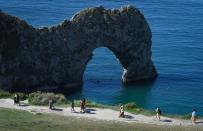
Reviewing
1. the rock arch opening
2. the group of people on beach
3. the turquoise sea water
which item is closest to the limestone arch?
the turquoise sea water

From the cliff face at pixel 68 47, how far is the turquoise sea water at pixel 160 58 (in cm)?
403

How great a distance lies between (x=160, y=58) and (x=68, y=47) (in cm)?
3623

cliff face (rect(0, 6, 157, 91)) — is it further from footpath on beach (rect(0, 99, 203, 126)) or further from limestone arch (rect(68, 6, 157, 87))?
footpath on beach (rect(0, 99, 203, 126))

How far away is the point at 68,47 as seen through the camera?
10944cm

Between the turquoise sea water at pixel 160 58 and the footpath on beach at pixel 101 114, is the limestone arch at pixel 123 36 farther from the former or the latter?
the footpath on beach at pixel 101 114

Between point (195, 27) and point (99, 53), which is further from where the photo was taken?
point (195, 27)

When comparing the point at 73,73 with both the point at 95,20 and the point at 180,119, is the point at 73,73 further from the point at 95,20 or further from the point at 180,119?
the point at 180,119

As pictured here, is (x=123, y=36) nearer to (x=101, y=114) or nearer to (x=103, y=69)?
(x=103, y=69)

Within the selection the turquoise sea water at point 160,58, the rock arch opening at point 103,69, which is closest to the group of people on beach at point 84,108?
the turquoise sea water at point 160,58

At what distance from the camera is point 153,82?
12175 cm

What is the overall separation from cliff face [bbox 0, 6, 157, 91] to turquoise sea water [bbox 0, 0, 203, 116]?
4.03 metres

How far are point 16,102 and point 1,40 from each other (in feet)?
87.5

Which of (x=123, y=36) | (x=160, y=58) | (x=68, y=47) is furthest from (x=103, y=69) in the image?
(x=68, y=47)

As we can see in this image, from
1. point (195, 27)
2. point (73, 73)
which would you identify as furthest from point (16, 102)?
point (195, 27)
